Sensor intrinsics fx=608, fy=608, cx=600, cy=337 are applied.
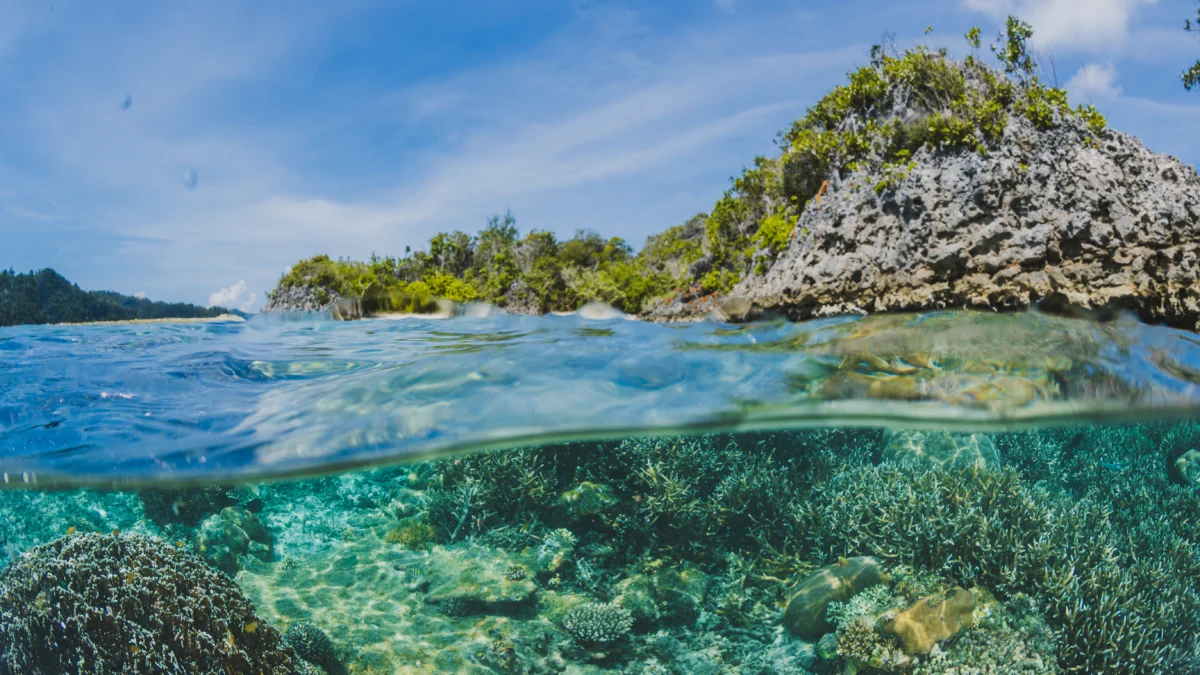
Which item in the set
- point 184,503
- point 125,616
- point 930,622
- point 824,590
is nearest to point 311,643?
point 125,616

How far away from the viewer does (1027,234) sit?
8.95m

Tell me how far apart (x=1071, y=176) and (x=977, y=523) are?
569cm

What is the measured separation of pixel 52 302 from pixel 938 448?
33.6 meters

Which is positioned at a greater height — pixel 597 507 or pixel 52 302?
pixel 52 302

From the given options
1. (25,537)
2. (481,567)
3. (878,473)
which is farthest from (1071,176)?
(25,537)

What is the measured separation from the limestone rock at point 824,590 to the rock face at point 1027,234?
418 cm

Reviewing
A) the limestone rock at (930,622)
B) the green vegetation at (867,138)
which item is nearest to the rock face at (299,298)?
the green vegetation at (867,138)

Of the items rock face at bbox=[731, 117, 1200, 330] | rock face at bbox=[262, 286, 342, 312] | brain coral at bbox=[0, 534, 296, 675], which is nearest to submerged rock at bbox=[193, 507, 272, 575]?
brain coral at bbox=[0, 534, 296, 675]

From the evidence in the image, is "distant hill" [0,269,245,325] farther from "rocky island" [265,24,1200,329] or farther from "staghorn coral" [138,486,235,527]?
"rocky island" [265,24,1200,329]

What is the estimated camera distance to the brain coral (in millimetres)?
5793

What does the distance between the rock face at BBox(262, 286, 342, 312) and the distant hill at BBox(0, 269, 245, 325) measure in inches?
572

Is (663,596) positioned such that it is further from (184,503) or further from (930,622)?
(184,503)

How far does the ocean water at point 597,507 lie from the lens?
22.1ft

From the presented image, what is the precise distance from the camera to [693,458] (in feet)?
28.2
